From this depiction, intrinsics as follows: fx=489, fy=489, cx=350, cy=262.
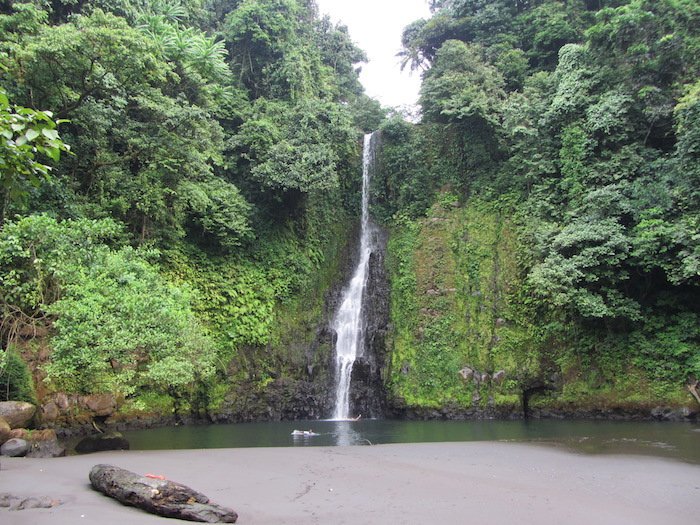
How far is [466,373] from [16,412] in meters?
12.9

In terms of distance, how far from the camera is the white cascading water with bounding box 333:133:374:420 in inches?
690

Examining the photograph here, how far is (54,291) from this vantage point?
11500 millimetres

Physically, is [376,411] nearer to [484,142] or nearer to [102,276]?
[102,276]

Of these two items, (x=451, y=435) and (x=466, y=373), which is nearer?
(x=451, y=435)

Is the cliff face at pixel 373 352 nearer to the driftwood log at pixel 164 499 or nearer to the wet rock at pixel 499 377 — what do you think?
the wet rock at pixel 499 377

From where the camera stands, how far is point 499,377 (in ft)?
54.1

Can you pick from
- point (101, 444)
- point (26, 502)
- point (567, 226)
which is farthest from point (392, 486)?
point (567, 226)

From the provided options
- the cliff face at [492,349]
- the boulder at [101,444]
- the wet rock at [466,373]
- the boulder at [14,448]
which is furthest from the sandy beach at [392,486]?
the wet rock at [466,373]

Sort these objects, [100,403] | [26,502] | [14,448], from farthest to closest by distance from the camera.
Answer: [100,403] → [14,448] → [26,502]

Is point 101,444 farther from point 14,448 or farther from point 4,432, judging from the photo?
point 4,432

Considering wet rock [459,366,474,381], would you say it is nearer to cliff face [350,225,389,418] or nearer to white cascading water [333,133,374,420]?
cliff face [350,225,389,418]

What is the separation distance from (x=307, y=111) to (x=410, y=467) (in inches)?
649

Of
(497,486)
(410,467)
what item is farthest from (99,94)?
(497,486)

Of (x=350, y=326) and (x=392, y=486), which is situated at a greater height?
(x=350, y=326)
